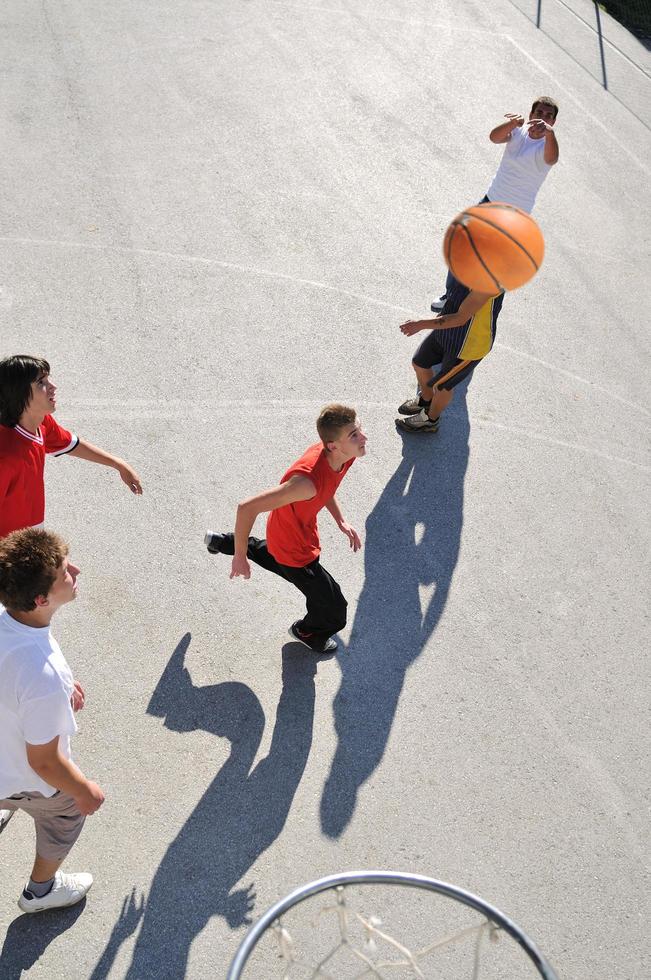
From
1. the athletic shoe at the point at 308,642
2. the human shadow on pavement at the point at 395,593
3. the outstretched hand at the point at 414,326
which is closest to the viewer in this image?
the human shadow on pavement at the point at 395,593

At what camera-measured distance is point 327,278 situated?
855cm

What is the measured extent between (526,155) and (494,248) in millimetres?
2445

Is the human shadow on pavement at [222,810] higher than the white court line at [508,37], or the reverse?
the white court line at [508,37]

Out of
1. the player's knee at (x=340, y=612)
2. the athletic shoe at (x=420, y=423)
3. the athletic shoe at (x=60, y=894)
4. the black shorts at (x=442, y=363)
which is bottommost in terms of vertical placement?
the athletic shoe at (x=60, y=894)

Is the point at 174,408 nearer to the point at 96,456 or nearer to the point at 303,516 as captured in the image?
the point at 96,456

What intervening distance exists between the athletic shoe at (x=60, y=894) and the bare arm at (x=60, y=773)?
728mm

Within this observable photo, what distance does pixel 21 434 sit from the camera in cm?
446

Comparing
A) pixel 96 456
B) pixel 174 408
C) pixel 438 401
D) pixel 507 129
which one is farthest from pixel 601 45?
pixel 96 456

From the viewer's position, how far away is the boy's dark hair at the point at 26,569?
135 inches

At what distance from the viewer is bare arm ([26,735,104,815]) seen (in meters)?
3.45

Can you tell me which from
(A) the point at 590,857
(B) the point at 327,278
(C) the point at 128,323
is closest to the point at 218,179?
(B) the point at 327,278

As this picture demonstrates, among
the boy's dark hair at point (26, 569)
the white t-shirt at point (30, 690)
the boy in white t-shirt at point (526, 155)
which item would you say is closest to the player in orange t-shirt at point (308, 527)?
the boy's dark hair at point (26, 569)

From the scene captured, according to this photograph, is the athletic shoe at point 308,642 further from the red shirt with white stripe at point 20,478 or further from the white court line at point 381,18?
the white court line at point 381,18

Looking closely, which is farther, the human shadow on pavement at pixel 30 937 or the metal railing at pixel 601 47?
the metal railing at pixel 601 47
